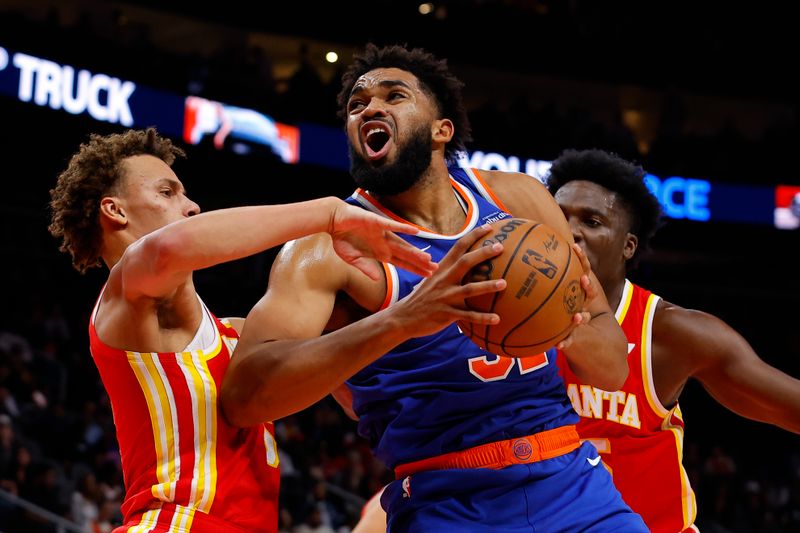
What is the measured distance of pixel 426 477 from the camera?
309 centimetres

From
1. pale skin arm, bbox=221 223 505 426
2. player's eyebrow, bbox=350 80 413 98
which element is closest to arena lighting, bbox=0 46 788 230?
player's eyebrow, bbox=350 80 413 98

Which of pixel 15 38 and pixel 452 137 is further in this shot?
pixel 15 38

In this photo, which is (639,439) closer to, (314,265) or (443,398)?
(443,398)

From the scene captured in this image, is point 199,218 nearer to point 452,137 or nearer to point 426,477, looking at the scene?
point 426,477

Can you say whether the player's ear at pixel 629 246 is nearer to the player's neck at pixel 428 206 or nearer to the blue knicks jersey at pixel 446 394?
the player's neck at pixel 428 206

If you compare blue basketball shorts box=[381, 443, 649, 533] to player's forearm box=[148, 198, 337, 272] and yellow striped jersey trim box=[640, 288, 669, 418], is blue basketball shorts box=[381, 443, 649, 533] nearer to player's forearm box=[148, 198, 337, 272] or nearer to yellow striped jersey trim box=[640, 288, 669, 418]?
player's forearm box=[148, 198, 337, 272]

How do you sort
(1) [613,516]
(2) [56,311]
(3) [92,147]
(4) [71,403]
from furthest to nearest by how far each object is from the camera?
1. (2) [56,311]
2. (4) [71,403]
3. (3) [92,147]
4. (1) [613,516]

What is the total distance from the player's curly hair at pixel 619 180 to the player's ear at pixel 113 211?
2.06 m

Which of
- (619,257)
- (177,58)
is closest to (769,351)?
(177,58)

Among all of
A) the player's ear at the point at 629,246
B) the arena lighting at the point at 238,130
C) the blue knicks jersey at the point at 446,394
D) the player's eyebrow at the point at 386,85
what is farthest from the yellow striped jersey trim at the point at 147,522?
the arena lighting at the point at 238,130

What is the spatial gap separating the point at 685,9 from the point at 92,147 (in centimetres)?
1728

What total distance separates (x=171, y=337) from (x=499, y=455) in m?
1.11

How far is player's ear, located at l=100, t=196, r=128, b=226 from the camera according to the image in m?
3.43

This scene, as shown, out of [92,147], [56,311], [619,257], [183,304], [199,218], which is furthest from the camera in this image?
[56,311]
